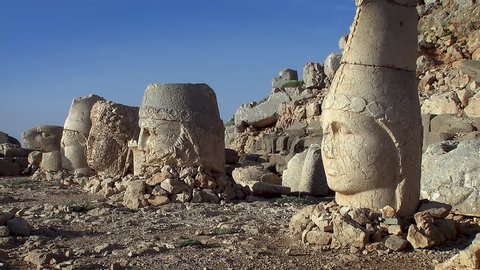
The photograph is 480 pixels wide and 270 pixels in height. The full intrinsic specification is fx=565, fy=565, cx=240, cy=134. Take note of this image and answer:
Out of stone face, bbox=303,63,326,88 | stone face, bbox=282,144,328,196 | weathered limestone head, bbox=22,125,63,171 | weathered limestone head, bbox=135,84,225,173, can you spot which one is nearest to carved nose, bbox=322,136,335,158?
weathered limestone head, bbox=135,84,225,173

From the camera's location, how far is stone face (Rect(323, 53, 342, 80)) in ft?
69.8

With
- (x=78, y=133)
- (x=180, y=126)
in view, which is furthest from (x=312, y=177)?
(x=78, y=133)

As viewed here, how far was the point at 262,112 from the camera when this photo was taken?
21875 millimetres

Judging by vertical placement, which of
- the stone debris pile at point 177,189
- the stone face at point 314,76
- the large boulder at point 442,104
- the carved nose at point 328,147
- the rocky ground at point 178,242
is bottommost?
the rocky ground at point 178,242

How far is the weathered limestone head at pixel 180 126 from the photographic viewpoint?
30.5 ft

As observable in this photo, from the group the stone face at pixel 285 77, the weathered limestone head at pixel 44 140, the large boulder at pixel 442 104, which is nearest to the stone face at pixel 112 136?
the weathered limestone head at pixel 44 140

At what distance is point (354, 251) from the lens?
520 centimetres

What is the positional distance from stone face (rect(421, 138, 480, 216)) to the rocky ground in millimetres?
1592

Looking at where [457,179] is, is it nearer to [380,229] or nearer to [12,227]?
[380,229]

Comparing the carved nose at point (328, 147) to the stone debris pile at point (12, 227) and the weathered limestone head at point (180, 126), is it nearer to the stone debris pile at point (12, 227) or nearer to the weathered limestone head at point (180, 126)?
the stone debris pile at point (12, 227)

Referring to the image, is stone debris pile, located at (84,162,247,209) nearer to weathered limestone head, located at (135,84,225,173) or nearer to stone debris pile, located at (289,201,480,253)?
weathered limestone head, located at (135,84,225,173)

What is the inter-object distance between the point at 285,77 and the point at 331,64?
215 inches

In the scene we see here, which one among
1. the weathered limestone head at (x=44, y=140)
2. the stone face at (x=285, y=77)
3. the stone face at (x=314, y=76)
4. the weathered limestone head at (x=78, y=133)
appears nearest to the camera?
the weathered limestone head at (x=78, y=133)

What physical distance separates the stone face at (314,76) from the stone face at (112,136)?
1073 centimetres
